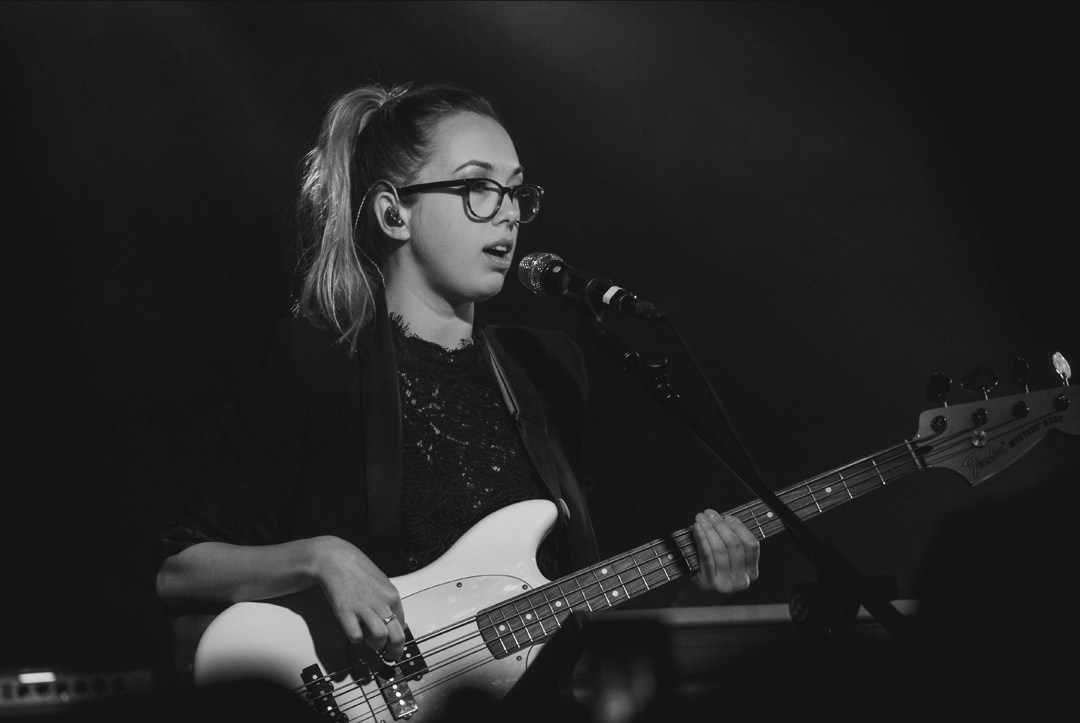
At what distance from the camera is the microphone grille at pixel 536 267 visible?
73.7 inches

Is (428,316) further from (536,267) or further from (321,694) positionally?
(321,694)

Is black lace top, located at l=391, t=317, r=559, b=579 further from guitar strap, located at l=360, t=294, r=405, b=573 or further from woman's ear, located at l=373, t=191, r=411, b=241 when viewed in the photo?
woman's ear, located at l=373, t=191, r=411, b=241

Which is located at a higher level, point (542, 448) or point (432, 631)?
point (542, 448)

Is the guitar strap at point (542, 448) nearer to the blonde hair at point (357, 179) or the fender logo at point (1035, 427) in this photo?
the blonde hair at point (357, 179)

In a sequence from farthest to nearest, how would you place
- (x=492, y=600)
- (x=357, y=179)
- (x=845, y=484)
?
(x=357, y=179)
(x=845, y=484)
(x=492, y=600)

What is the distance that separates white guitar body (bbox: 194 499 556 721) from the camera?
1574mm

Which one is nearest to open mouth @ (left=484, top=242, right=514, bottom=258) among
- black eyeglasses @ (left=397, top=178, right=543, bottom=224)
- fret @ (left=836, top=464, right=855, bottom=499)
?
black eyeglasses @ (left=397, top=178, right=543, bottom=224)

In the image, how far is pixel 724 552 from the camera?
186 cm

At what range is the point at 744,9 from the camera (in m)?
3.05

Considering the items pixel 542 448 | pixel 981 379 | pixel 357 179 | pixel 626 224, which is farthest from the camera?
pixel 626 224

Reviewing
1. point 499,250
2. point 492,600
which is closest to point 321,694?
point 492,600

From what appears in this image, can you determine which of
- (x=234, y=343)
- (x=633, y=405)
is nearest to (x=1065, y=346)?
(x=633, y=405)

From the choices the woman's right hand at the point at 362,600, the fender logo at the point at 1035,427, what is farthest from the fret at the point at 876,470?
the woman's right hand at the point at 362,600

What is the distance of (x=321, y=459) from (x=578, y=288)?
1.95 ft
